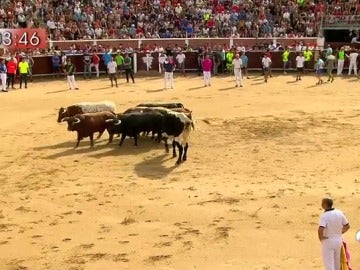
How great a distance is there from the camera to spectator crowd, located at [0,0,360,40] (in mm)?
30059

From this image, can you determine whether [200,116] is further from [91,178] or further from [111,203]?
[111,203]

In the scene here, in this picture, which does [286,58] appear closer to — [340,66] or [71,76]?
[340,66]

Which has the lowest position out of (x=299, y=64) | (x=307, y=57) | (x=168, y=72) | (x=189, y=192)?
(x=189, y=192)

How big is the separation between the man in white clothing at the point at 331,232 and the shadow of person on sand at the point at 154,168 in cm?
550

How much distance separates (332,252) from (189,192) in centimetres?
444

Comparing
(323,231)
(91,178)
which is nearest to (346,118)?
(91,178)

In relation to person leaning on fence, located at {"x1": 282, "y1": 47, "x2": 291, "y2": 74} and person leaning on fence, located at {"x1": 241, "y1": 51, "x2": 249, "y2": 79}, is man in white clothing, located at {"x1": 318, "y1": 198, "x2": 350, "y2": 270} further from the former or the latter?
person leaning on fence, located at {"x1": 282, "y1": 47, "x2": 291, "y2": 74}

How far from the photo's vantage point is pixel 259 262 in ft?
27.7

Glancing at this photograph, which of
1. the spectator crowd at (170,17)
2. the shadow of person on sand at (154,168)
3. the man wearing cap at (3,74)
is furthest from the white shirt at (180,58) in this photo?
the shadow of person on sand at (154,168)

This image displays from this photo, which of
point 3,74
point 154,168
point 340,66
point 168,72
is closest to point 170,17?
point 168,72

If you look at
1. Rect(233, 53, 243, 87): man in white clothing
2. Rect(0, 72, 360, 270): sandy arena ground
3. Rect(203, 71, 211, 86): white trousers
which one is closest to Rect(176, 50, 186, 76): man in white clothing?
Rect(203, 71, 211, 86): white trousers

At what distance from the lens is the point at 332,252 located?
7270mm

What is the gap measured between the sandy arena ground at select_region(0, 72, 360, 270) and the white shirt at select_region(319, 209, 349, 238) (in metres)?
1.10

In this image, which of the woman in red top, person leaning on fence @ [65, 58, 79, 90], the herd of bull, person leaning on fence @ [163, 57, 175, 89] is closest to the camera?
the herd of bull
